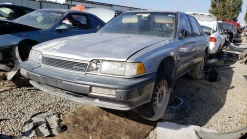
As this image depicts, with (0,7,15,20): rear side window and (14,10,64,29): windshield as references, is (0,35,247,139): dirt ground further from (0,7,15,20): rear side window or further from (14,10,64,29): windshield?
(0,7,15,20): rear side window

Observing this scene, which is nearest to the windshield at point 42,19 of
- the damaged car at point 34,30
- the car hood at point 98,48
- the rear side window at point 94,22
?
the damaged car at point 34,30

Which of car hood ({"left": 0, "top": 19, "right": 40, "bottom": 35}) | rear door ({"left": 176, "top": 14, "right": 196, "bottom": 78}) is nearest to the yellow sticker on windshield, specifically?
car hood ({"left": 0, "top": 19, "right": 40, "bottom": 35})

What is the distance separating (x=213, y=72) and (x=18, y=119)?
15.3 feet

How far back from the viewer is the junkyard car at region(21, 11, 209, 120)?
232cm

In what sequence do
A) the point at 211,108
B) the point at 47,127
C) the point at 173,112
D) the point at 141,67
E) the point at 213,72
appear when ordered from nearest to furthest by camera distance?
1. the point at 141,67
2. the point at 47,127
3. the point at 173,112
4. the point at 211,108
5. the point at 213,72

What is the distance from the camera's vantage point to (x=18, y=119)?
2.77m

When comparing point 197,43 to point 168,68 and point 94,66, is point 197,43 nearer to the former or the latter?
point 168,68

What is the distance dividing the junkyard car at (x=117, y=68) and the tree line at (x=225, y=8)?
121 ft

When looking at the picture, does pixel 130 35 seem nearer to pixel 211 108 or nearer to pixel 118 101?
pixel 118 101

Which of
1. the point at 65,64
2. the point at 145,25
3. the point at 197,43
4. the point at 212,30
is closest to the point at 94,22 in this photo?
the point at 145,25

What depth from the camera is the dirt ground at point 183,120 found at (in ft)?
8.90

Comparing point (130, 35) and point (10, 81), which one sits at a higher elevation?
point (130, 35)

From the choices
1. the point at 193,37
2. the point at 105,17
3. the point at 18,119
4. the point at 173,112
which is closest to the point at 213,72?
the point at 193,37

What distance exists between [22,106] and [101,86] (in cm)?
155
